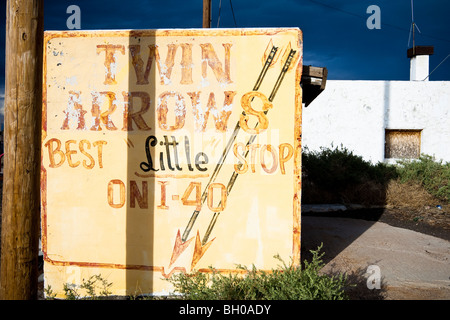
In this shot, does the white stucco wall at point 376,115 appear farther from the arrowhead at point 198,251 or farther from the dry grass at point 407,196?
the arrowhead at point 198,251

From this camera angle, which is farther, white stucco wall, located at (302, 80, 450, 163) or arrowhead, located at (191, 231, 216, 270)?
white stucco wall, located at (302, 80, 450, 163)

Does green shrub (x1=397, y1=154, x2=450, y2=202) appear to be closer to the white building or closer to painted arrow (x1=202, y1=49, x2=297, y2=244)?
the white building

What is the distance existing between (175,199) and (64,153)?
1.38 meters

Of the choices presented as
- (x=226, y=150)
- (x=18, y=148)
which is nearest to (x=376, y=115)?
(x=226, y=150)

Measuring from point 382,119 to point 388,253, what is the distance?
716 centimetres

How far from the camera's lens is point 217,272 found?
139 inches

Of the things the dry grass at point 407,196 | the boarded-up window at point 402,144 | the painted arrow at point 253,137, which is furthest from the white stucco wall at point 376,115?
the painted arrow at point 253,137

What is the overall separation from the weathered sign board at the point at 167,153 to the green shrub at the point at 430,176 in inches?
269

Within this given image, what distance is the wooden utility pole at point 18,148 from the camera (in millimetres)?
2289

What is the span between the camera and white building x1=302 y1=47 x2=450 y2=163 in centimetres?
1120

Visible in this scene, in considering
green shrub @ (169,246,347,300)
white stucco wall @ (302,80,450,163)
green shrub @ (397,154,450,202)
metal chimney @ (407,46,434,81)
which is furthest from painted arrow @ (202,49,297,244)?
metal chimney @ (407,46,434,81)

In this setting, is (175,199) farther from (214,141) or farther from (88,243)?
(88,243)

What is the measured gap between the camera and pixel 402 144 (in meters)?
11.4
